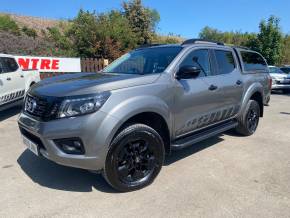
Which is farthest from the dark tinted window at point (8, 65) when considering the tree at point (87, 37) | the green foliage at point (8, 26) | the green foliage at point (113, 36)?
the green foliage at point (8, 26)

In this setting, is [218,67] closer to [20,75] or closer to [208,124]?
[208,124]

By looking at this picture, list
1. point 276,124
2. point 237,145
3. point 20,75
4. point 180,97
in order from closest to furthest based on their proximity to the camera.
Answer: point 180,97 < point 237,145 < point 276,124 < point 20,75

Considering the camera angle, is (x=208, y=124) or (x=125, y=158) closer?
(x=125, y=158)

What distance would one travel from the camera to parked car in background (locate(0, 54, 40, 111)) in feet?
25.5

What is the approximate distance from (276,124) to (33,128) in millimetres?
6115

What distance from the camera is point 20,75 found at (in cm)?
874

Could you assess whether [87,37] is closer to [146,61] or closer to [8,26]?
[8,26]

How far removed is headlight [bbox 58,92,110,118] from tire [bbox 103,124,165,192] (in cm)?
45

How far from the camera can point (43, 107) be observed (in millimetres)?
3564

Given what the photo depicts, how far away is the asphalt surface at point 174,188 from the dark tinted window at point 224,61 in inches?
54.6

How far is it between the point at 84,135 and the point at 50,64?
11.0 m

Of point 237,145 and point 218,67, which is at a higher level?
point 218,67

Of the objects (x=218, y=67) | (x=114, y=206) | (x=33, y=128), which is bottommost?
(x=114, y=206)

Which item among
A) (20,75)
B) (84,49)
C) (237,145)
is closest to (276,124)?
(237,145)
